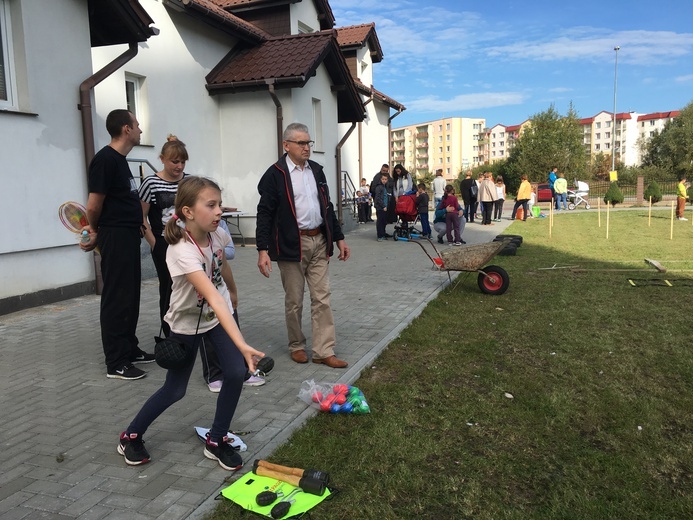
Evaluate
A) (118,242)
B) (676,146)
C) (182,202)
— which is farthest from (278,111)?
(676,146)

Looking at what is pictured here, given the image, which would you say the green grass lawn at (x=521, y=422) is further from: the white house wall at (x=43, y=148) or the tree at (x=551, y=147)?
the tree at (x=551, y=147)

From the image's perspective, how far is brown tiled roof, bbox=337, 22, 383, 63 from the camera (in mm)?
24188

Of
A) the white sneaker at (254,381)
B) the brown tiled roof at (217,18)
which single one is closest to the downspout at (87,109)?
the brown tiled roof at (217,18)

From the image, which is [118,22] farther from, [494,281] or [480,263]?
[494,281]

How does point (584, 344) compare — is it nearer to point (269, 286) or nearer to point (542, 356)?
point (542, 356)

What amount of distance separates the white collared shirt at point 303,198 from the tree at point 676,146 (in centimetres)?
5762

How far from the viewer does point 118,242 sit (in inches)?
190

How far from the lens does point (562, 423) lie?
12.6 ft

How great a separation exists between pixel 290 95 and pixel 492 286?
820 cm

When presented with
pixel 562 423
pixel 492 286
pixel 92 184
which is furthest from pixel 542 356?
pixel 92 184

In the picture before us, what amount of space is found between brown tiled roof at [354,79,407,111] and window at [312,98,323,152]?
6.75 metres

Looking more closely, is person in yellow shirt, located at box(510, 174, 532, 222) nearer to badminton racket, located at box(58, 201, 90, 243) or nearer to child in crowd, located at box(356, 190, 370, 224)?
child in crowd, located at box(356, 190, 370, 224)

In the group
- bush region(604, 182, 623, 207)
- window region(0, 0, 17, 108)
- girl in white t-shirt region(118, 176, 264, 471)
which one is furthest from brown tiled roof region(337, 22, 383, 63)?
girl in white t-shirt region(118, 176, 264, 471)

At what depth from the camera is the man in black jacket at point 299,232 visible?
4.99 meters
